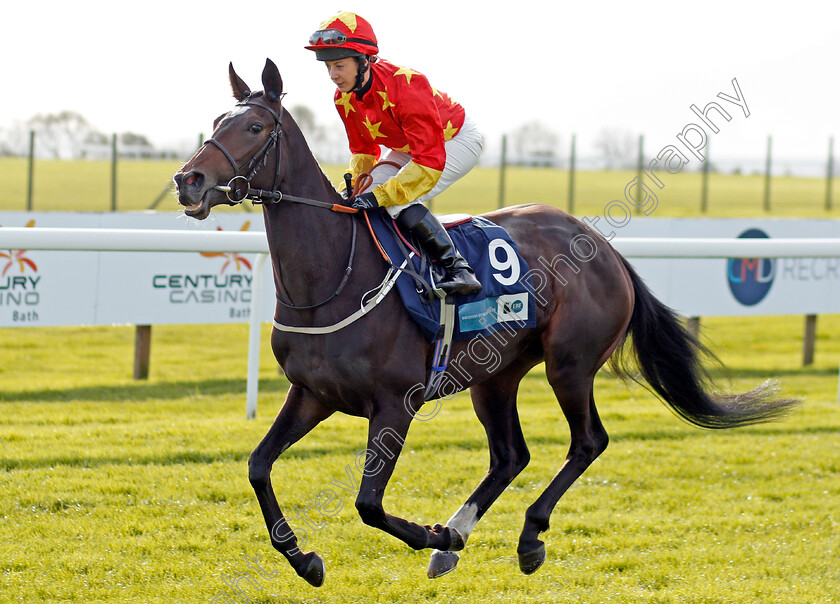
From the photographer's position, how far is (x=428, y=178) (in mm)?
3369

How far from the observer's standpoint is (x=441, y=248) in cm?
345

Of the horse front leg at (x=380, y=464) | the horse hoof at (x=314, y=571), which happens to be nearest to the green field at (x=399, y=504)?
the horse hoof at (x=314, y=571)

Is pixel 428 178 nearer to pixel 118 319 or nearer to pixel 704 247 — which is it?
pixel 704 247

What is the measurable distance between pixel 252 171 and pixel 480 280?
102cm

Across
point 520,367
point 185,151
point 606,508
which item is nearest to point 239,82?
point 520,367

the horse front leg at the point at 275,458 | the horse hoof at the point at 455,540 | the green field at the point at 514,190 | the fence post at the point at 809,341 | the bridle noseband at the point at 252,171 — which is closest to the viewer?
the bridle noseband at the point at 252,171

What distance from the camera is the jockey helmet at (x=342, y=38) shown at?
3.19 meters

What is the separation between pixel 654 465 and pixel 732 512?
720mm

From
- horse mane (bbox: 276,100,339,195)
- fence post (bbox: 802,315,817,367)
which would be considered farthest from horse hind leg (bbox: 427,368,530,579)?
fence post (bbox: 802,315,817,367)

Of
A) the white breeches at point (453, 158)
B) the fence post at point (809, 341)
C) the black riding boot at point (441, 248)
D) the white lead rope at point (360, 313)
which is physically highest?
the white breeches at point (453, 158)

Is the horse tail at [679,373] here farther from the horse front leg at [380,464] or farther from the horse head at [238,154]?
the horse head at [238,154]

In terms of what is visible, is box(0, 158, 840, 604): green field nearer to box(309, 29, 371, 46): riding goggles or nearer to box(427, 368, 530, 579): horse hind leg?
box(427, 368, 530, 579): horse hind leg

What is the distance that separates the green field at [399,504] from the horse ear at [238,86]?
1.81 m

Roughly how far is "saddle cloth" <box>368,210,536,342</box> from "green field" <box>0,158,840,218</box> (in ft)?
29.1
